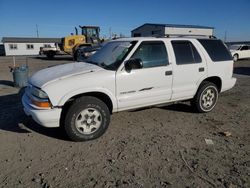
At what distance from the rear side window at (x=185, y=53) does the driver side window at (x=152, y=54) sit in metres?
0.32

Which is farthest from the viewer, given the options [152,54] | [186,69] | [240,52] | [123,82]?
[240,52]

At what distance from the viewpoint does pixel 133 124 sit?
4789 millimetres

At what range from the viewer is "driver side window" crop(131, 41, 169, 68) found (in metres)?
4.35

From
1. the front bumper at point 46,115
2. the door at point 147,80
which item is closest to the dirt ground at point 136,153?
the front bumper at point 46,115

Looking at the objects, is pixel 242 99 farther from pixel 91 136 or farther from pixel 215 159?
pixel 91 136

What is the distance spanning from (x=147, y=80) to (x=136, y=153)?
4.76ft

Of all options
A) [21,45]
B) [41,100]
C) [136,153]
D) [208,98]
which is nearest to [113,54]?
[41,100]

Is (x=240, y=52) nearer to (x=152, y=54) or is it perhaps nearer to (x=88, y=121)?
(x=152, y=54)

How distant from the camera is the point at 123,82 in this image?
4082mm

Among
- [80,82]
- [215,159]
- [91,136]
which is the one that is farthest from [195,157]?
[80,82]

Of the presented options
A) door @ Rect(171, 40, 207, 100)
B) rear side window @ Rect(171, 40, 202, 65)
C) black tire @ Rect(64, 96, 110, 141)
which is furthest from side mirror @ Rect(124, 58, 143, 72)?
rear side window @ Rect(171, 40, 202, 65)

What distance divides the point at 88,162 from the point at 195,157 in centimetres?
166

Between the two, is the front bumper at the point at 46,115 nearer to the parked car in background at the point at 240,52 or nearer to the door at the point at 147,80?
the door at the point at 147,80

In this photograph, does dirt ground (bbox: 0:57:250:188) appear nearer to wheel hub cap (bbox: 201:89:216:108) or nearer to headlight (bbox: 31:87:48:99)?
wheel hub cap (bbox: 201:89:216:108)
